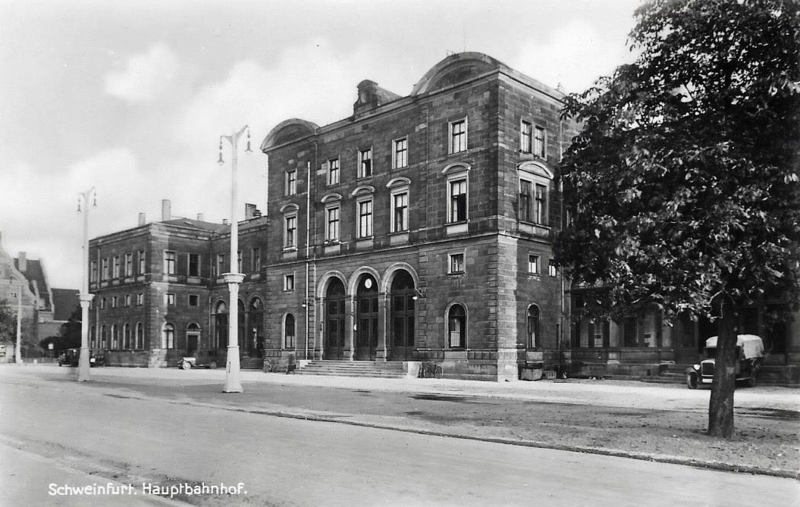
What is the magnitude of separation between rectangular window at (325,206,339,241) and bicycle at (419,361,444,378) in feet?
35.7

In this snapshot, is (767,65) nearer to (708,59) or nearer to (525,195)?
(708,59)

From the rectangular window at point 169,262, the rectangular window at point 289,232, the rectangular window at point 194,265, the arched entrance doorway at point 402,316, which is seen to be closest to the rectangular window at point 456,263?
the arched entrance doorway at point 402,316

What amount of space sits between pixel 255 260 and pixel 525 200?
90.8 feet

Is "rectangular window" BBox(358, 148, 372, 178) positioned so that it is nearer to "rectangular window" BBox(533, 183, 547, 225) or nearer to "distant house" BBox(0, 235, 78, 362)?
"rectangular window" BBox(533, 183, 547, 225)

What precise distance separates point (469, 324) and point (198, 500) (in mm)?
27181

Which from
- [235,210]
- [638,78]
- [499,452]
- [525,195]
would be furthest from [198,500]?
[525,195]

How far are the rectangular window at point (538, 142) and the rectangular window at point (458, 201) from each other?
4.15 metres

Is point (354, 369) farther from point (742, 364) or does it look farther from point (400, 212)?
point (742, 364)

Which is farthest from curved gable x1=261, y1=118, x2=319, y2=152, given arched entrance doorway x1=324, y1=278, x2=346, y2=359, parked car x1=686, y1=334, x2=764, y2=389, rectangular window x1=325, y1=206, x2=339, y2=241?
parked car x1=686, y1=334, x2=764, y2=389

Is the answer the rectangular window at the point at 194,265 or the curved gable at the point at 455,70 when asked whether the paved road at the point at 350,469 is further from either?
the rectangular window at the point at 194,265

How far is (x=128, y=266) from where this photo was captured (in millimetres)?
64812

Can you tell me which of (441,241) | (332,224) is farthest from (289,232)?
(441,241)

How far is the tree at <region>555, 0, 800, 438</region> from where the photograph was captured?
1157cm

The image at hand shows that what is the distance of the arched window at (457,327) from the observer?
35.2 metres
